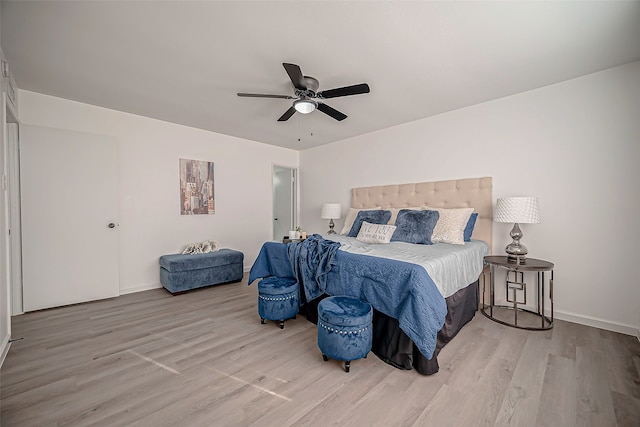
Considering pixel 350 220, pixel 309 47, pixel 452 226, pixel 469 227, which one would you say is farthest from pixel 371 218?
pixel 309 47

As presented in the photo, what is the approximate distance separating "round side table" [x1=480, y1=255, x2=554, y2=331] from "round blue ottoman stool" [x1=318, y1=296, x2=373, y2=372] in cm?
165

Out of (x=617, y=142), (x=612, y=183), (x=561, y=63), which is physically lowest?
(x=612, y=183)

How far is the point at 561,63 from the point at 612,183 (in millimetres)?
1242

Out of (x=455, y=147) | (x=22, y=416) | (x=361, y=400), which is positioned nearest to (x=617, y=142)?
(x=455, y=147)

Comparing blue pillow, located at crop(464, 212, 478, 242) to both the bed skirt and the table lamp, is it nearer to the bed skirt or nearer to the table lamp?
the table lamp

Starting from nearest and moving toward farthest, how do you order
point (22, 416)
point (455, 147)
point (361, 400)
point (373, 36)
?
1. point (22, 416)
2. point (361, 400)
3. point (373, 36)
4. point (455, 147)

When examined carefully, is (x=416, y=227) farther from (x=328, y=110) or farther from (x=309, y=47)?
(x=309, y=47)

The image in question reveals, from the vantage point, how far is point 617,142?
8.16ft

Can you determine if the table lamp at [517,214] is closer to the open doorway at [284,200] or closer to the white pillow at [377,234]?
the white pillow at [377,234]

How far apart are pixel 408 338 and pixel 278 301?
124 cm

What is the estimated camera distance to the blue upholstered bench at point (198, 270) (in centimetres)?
360

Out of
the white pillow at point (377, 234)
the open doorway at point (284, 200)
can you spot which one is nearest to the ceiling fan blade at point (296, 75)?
the white pillow at point (377, 234)

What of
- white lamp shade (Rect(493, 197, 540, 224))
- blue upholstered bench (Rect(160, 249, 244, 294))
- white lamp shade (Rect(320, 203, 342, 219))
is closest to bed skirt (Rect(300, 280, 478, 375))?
white lamp shade (Rect(493, 197, 540, 224))

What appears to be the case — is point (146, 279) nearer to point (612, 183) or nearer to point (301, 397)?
point (301, 397)
